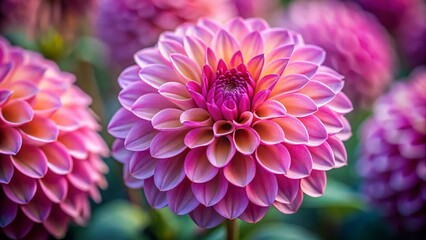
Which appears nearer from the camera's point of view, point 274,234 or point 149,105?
point 149,105

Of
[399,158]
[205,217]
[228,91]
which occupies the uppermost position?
[228,91]

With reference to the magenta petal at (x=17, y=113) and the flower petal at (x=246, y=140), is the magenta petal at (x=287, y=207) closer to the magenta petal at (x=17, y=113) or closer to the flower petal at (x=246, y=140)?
the flower petal at (x=246, y=140)

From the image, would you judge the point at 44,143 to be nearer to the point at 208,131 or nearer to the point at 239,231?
the point at 208,131


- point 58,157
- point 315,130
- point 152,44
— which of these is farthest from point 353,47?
point 58,157

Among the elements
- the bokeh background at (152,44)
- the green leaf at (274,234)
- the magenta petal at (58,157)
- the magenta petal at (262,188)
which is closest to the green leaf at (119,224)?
the bokeh background at (152,44)

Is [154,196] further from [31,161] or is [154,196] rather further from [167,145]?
[31,161]

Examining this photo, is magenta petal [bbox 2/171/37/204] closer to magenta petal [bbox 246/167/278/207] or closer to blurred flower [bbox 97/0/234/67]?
magenta petal [bbox 246/167/278/207]
